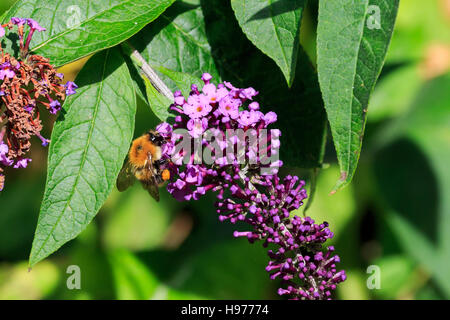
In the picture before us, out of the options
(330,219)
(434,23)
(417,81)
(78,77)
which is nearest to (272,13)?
(78,77)

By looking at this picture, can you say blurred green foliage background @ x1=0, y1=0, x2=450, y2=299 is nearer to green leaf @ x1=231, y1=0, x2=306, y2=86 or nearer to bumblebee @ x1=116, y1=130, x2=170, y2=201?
bumblebee @ x1=116, y1=130, x2=170, y2=201

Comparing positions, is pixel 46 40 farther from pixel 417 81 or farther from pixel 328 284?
pixel 417 81

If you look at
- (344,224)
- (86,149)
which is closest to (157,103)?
(86,149)

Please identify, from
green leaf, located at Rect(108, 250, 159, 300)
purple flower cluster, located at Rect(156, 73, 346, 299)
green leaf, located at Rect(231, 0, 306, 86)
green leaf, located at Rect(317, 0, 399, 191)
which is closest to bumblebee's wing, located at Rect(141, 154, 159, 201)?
purple flower cluster, located at Rect(156, 73, 346, 299)

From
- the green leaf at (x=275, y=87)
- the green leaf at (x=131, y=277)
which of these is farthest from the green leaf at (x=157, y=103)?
the green leaf at (x=131, y=277)

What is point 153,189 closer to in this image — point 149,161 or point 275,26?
point 149,161

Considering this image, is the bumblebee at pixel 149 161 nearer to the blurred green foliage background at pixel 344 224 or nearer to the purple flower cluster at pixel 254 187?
the purple flower cluster at pixel 254 187
